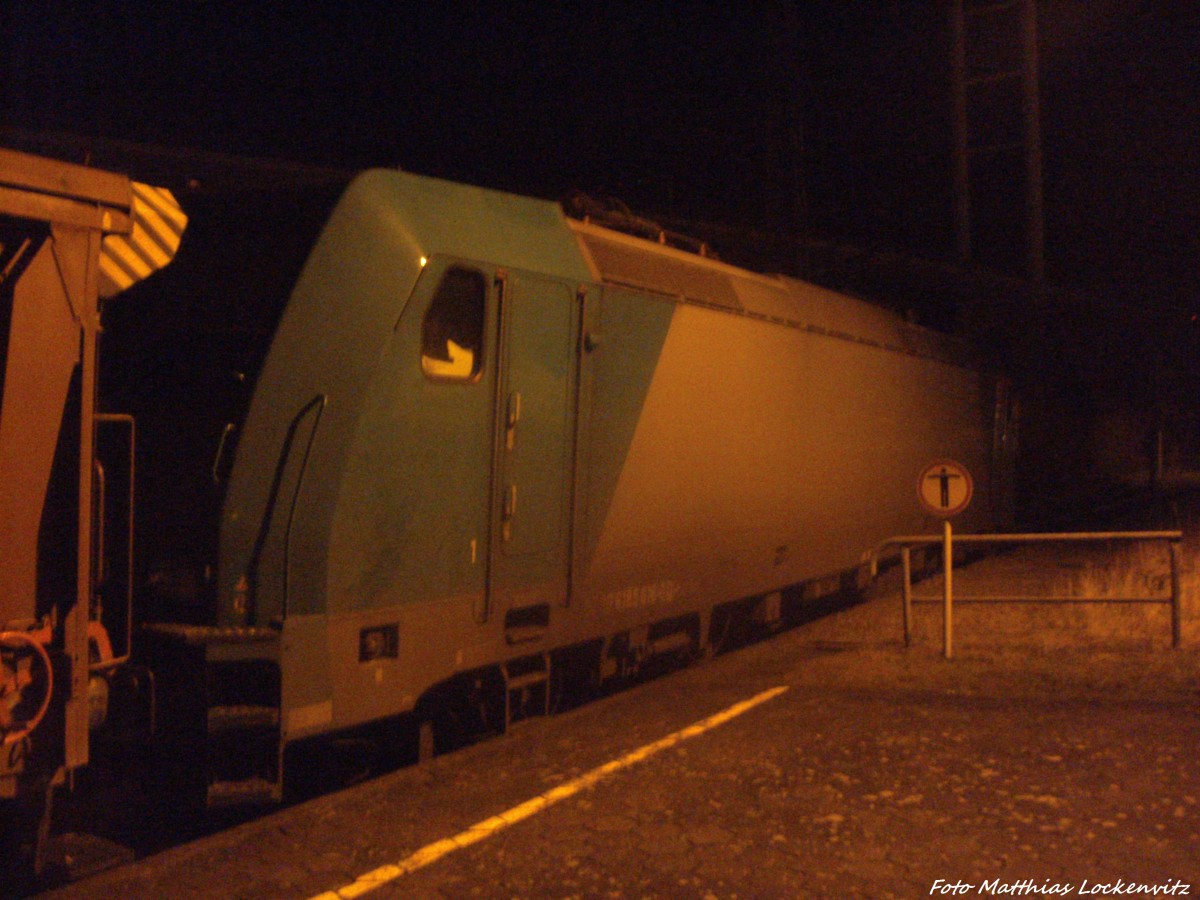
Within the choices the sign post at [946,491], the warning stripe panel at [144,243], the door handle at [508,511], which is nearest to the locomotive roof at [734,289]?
the door handle at [508,511]

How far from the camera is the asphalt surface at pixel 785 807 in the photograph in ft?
15.5

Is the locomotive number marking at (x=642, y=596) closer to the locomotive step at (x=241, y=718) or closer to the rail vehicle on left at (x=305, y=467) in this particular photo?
the rail vehicle on left at (x=305, y=467)

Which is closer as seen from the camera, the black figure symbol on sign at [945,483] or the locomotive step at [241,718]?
the locomotive step at [241,718]

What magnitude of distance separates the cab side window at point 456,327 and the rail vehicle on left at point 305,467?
0.05 feet

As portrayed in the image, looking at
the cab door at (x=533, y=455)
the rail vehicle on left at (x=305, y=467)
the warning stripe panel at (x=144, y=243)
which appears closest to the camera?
the rail vehicle on left at (x=305, y=467)

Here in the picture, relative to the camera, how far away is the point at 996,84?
24031 millimetres

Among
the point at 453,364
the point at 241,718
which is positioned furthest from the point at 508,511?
the point at 241,718

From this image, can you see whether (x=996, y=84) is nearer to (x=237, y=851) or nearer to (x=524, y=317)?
(x=524, y=317)

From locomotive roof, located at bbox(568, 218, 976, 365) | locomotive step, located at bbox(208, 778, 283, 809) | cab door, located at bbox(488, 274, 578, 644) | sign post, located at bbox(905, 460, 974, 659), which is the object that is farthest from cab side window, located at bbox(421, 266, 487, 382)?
sign post, located at bbox(905, 460, 974, 659)

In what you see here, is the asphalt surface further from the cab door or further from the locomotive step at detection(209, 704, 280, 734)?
the cab door

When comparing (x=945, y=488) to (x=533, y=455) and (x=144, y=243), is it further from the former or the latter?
(x=144, y=243)

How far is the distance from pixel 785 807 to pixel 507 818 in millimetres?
1260

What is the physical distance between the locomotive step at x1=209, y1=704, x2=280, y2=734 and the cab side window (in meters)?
1.74

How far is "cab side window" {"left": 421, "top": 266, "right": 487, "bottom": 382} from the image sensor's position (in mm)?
6012
